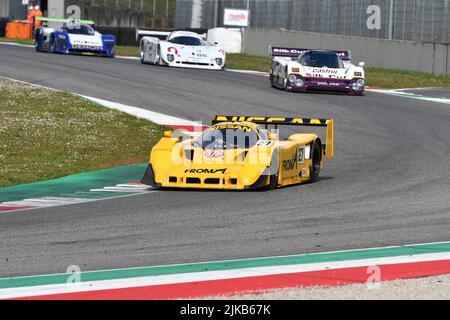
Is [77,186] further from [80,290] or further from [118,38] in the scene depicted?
[118,38]

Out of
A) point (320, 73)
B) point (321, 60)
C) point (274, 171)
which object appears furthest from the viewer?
point (321, 60)

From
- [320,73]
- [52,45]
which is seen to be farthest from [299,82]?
[52,45]

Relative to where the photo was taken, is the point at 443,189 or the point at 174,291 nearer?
the point at 174,291

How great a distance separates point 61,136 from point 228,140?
18.9 feet

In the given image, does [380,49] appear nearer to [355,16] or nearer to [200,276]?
[355,16]

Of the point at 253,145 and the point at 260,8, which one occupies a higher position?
the point at 260,8

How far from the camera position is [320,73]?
26.0 metres

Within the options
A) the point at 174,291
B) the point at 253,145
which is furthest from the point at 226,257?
the point at 253,145

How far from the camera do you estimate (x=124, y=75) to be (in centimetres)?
2852

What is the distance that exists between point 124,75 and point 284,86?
4.52 metres

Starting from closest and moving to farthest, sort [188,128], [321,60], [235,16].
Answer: [188,128] < [321,60] < [235,16]

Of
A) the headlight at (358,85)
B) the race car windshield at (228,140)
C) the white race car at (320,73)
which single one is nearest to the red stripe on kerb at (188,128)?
the race car windshield at (228,140)

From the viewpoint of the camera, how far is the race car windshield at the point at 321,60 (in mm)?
26078

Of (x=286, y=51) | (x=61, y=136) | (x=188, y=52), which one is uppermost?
(x=286, y=51)
